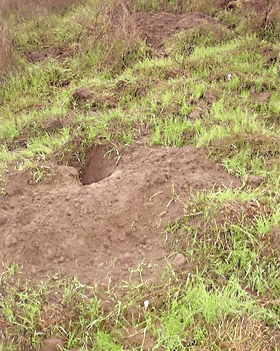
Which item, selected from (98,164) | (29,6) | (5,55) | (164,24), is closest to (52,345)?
(98,164)

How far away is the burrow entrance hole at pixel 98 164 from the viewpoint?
4.05 metres

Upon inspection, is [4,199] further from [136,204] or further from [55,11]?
[55,11]

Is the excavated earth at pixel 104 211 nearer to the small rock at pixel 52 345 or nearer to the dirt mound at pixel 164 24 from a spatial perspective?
the small rock at pixel 52 345

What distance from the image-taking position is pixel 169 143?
4.14 metres

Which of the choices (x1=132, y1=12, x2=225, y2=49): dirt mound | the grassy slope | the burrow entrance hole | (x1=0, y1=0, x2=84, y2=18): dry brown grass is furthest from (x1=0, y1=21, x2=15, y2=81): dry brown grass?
the burrow entrance hole

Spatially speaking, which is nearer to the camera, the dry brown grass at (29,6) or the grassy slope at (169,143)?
the grassy slope at (169,143)

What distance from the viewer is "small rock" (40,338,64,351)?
275 cm

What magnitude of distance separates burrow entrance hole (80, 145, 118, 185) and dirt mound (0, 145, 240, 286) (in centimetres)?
6

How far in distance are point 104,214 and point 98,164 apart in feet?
2.77

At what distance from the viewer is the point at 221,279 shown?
2.98m

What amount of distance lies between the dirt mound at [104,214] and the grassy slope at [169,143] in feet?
0.38

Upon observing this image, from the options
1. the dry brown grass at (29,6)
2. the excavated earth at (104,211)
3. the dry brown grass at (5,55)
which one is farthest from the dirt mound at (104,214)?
the dry brown grass at (29,6)

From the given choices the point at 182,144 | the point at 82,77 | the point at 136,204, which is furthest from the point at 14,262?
the point at 82,77

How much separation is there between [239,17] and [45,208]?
4056mm
